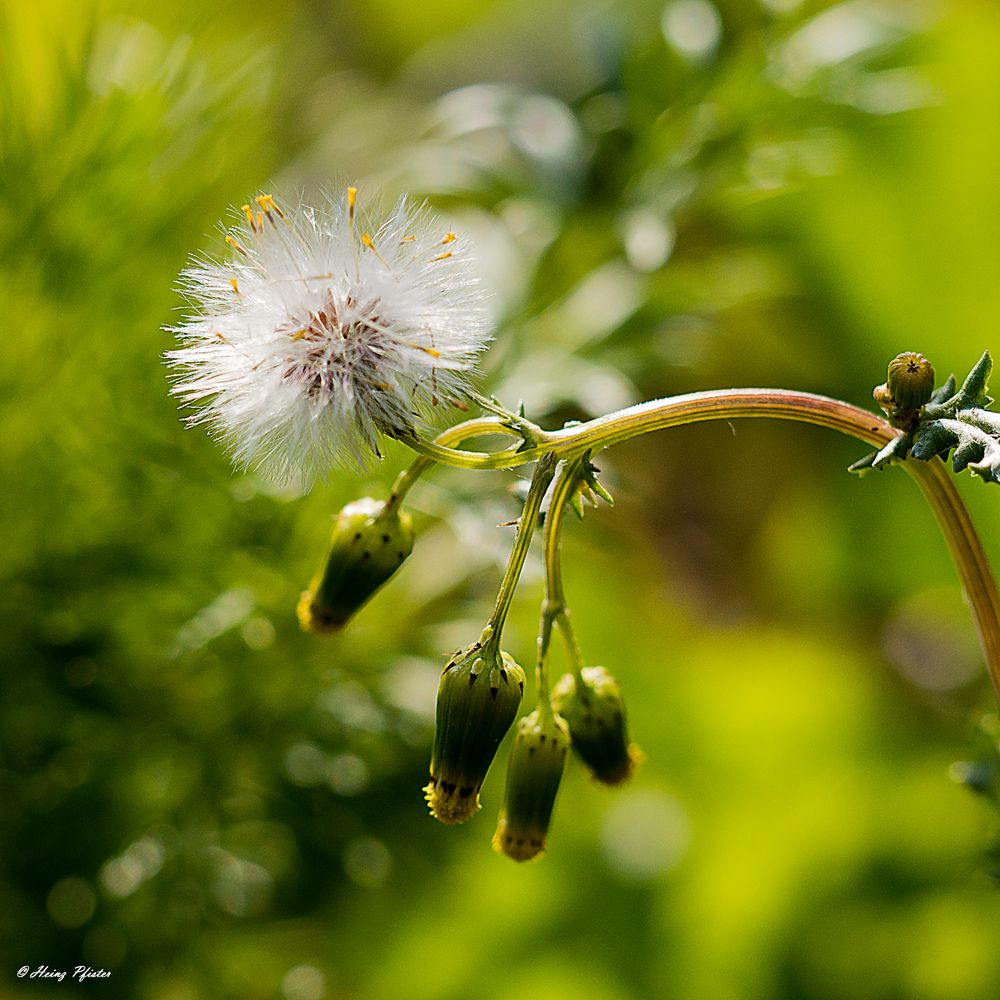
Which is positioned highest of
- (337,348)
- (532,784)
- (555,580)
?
(337,348)

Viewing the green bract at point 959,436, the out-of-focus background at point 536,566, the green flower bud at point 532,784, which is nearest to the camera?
the green bract at point 959,436

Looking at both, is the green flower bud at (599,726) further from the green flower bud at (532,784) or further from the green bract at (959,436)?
the green bract at (959,436)

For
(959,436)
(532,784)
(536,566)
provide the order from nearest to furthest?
1. (959,436)
2. (532,784)
3. (536,566)

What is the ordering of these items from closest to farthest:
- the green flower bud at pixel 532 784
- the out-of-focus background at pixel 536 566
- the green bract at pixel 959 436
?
the green bract at pixel 959 436, the green flower bud at pixel 532 784, the out-of-focus background at pixel 536 566

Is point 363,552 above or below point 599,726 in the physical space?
above

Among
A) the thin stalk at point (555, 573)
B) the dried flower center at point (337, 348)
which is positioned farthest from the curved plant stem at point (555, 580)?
the dried flower center at point (337, 348)

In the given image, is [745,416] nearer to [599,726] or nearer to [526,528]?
[526,528]

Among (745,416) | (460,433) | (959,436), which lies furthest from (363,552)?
(959,436)
